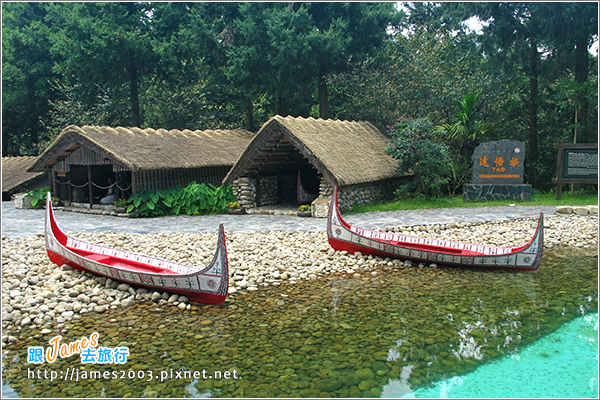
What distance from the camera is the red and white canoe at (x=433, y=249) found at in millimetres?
9805

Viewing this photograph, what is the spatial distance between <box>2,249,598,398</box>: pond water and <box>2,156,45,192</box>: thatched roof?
1758cm

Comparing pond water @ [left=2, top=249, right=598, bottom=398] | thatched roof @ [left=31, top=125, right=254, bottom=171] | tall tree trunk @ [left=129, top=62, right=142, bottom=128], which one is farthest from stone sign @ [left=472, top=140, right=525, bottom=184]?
tall tree trunk @ [left=129, top=62, right=142, bottom=128]

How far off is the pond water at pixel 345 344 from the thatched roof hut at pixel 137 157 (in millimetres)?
9365

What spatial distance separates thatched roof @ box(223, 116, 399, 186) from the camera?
15148 mm

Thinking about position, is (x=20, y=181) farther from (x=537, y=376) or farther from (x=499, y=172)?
(x=537, y=376)

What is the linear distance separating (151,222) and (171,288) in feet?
25.0

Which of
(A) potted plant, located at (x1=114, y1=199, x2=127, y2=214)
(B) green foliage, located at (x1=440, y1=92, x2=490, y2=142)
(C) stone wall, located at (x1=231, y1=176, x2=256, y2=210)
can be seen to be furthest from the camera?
(B) green foliage, located at (x1=440, y1=92, x2=490, y2=142)

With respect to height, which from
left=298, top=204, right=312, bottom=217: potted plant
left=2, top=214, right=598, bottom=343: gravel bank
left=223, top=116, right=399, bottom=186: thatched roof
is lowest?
left=2, top=214, right=598, bottom=343: gravel bank

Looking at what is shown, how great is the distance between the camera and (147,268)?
348 inches

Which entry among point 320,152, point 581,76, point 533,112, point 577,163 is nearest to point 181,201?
point 320,152

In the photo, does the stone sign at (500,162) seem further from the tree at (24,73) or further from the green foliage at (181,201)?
the tree at (24,73)

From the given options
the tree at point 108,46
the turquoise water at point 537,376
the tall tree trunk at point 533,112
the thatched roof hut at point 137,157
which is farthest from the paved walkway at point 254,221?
the tree at point 108,46

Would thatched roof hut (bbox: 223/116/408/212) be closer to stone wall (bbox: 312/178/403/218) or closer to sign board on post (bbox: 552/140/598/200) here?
stone wall (bbox: 312/178/403/218)

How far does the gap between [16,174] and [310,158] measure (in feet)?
55.1
